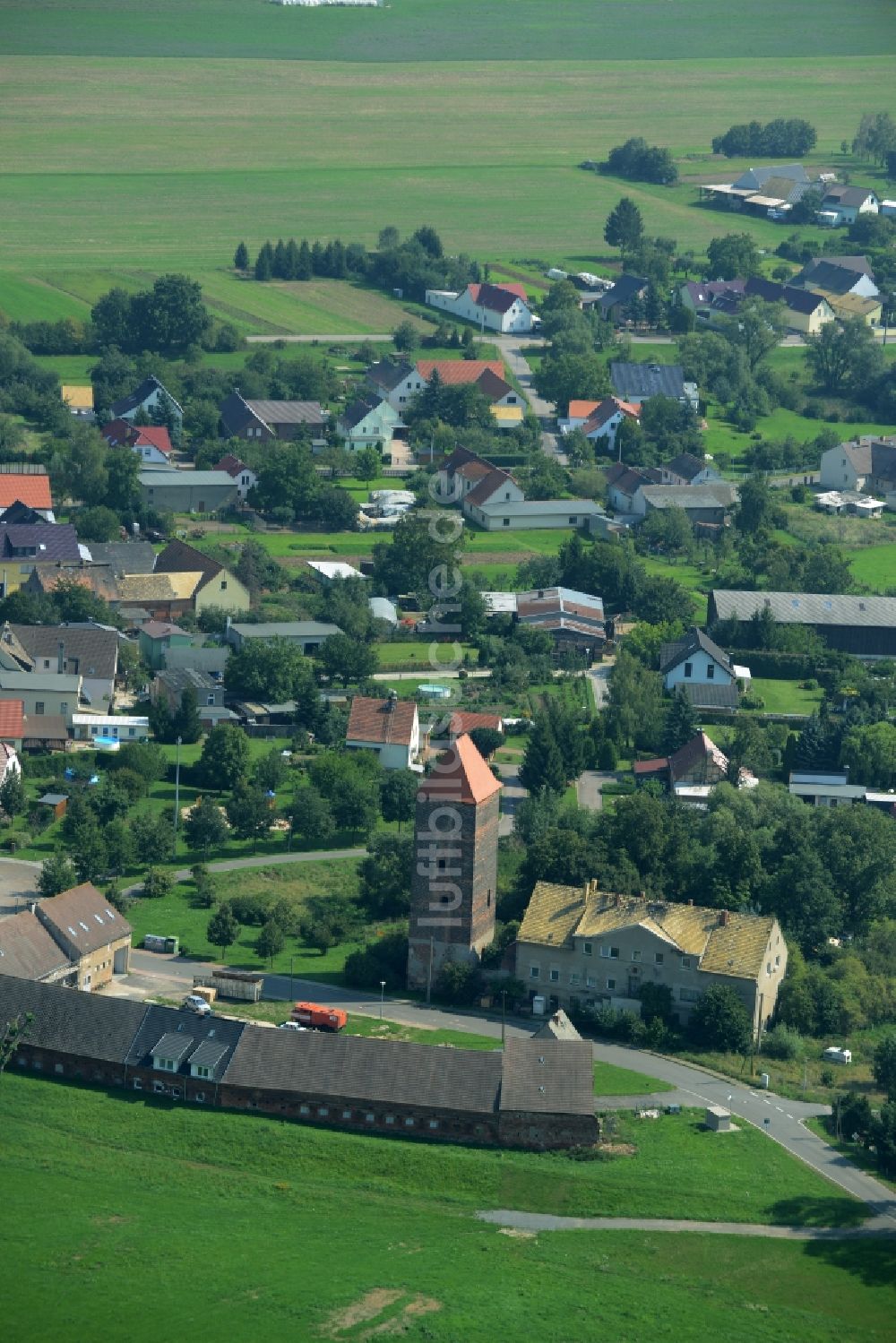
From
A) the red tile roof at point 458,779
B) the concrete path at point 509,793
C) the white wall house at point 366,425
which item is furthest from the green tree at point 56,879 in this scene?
the white wall house at point 366,425

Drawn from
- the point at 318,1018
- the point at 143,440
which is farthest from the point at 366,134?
the point at 318,1018

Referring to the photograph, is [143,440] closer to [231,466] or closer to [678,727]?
[231,466]

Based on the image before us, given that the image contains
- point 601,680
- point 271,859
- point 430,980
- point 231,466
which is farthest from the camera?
point 231,466

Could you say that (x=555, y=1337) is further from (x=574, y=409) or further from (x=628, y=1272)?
(x=574, y=409)

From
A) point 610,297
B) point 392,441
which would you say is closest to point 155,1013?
point 392,441

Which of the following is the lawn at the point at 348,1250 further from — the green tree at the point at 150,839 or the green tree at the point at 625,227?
the green tree at the point at 625,227

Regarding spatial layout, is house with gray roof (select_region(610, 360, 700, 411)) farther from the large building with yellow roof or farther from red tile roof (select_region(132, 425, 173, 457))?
the large building with yellow roof

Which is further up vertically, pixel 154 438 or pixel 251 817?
pixel 154 438
